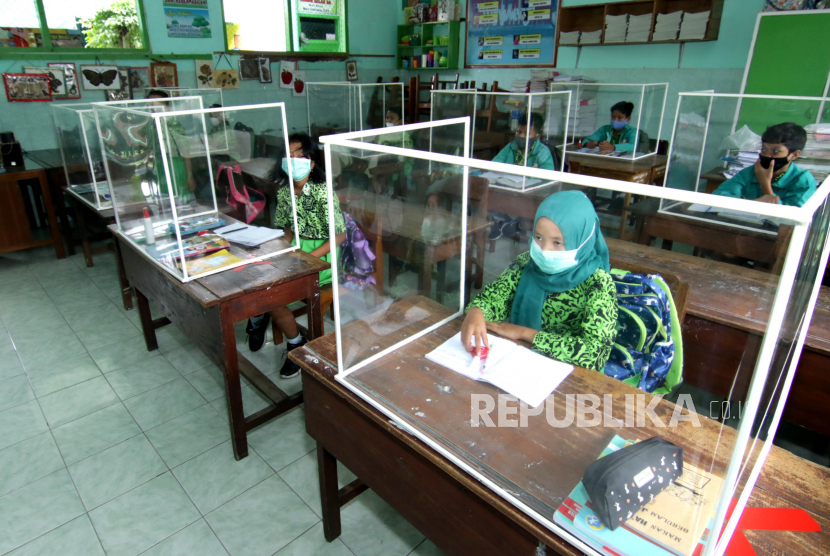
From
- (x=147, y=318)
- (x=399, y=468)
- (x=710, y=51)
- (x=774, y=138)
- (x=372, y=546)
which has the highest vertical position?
(x=710, y=51)

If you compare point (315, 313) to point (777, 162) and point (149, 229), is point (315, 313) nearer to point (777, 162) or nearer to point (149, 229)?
point (149, 229)

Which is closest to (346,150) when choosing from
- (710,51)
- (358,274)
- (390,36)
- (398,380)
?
(358,274)

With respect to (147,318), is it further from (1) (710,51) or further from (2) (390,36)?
(2) (390,36)

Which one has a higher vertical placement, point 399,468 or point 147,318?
point 399,468

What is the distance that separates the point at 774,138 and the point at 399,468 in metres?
2.49

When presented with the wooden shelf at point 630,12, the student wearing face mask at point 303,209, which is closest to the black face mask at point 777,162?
the student wearing face mask at point 303,209

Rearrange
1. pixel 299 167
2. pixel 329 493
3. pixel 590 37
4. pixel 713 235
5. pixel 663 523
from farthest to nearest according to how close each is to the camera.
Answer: pixel 590 37, pixel 299 167, pixel 713 235, pixel 329 493, pixel 663 523

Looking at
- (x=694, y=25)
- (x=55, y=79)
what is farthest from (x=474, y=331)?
(x=55, y=79)

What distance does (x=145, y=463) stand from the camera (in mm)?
1914

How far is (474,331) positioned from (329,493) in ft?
2.30

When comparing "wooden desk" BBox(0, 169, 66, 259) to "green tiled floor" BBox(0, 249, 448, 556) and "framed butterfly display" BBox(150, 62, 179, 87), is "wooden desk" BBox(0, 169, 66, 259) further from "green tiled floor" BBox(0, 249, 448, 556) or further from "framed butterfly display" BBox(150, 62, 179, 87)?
"framed butterfly display" BBox(150, 62, 179, 87)

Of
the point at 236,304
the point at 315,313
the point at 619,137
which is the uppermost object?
the point at 619,137

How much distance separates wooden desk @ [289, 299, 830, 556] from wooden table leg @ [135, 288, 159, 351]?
1.57m

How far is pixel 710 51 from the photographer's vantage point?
4.56 meters
